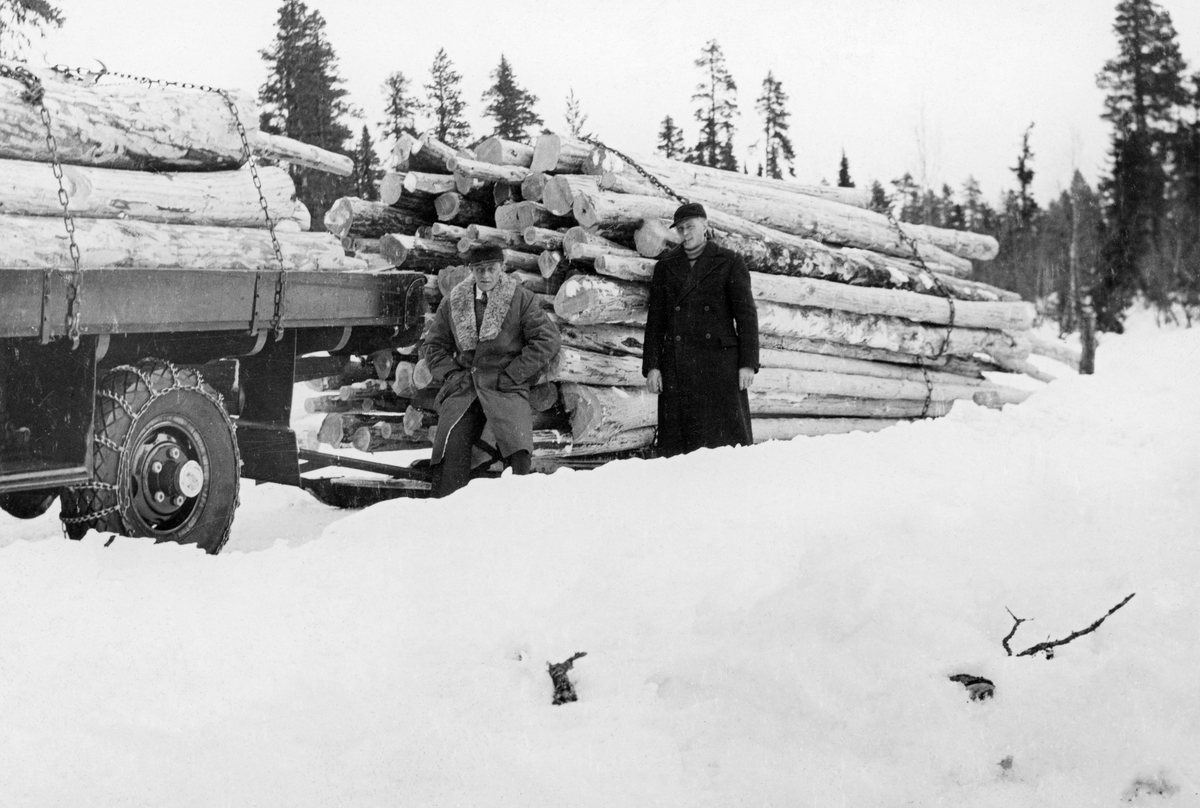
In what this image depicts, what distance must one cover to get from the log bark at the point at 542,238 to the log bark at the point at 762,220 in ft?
0.88

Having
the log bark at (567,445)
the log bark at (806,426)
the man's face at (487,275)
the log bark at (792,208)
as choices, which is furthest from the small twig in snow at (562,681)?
the log bark at (792,208)

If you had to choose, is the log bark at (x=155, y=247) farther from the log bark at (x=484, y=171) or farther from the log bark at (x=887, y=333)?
the log bark at (x=887, y=333)

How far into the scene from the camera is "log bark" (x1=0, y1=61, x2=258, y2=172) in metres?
4.75

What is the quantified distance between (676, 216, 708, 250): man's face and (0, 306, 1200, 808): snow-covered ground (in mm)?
2383

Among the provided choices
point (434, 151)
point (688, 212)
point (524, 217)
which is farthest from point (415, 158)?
point (688, 212)

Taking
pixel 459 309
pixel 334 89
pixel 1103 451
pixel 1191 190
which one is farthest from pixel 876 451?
pixel 1191 190

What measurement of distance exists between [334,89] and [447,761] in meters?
20.9

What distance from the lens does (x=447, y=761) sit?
2771 millimetres

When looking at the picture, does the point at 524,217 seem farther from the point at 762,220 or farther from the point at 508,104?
the point at 508,104

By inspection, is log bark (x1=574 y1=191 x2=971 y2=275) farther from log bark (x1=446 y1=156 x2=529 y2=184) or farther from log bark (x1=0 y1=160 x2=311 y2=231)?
log bark (x1=0 y1=160 x2=311 y2=231)

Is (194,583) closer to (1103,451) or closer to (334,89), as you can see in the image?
(1103,451)

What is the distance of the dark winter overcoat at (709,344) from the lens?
702 cm

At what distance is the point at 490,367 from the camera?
6.69m

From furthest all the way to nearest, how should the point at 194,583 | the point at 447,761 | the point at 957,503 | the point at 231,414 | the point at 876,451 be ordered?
the point at 876,451 < the point at 231,414 < the point at 957,503 < the point at 194,583 < the point at 447,761
